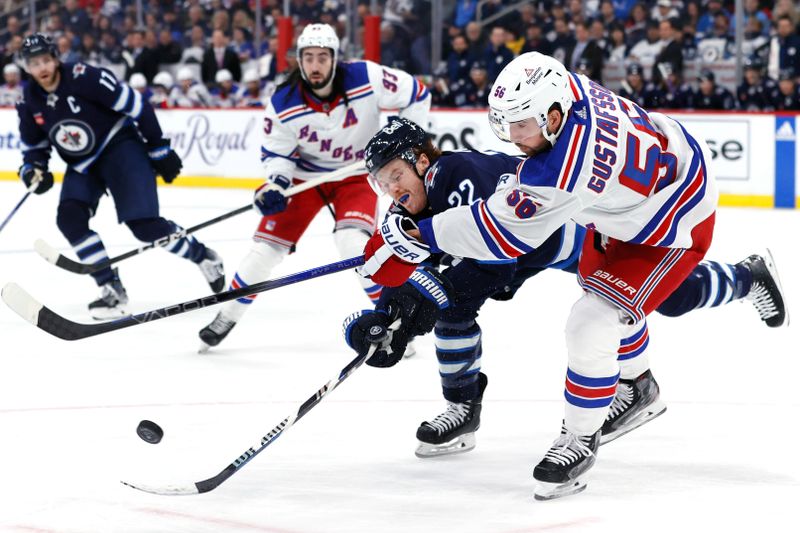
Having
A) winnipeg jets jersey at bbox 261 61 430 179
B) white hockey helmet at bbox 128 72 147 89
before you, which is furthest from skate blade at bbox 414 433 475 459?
white hockey helmet at bbox 128 72 147 89

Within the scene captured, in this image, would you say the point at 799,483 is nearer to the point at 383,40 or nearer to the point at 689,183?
the point at 689,183

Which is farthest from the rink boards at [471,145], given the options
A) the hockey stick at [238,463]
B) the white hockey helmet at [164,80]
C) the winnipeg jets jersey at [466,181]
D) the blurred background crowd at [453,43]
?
the hockey stick at [238,463]

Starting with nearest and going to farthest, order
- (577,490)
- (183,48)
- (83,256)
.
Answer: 1. (577,490)
2. (83,256)
3. (183,48)

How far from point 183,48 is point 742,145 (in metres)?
6.29

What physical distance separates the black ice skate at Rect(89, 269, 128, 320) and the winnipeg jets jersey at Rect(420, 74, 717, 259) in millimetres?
2728

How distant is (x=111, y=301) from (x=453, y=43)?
5.85 meters

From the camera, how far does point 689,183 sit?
2.71 metres

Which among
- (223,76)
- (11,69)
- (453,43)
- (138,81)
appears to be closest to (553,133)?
(453,43)

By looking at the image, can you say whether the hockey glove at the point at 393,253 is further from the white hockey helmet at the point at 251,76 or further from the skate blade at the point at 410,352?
the white hockey helmet at the point at 251,76

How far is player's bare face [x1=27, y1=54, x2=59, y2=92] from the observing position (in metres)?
4.79

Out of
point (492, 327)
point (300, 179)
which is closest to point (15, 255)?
point (300, 179)

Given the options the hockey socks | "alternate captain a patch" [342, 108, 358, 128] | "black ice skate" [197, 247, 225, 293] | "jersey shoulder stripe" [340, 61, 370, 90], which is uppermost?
"jersey shoulder stripe" [340, 61, 370, 90]

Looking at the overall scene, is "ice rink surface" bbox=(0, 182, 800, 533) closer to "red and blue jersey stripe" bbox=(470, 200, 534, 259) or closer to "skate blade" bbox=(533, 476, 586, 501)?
"skate blade" bbox=(533, 476, 586, 501)

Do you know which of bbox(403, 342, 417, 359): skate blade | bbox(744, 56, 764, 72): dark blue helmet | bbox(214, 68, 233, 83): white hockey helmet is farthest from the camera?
bbox(214, 68, 233, 83): white hockey helmet
